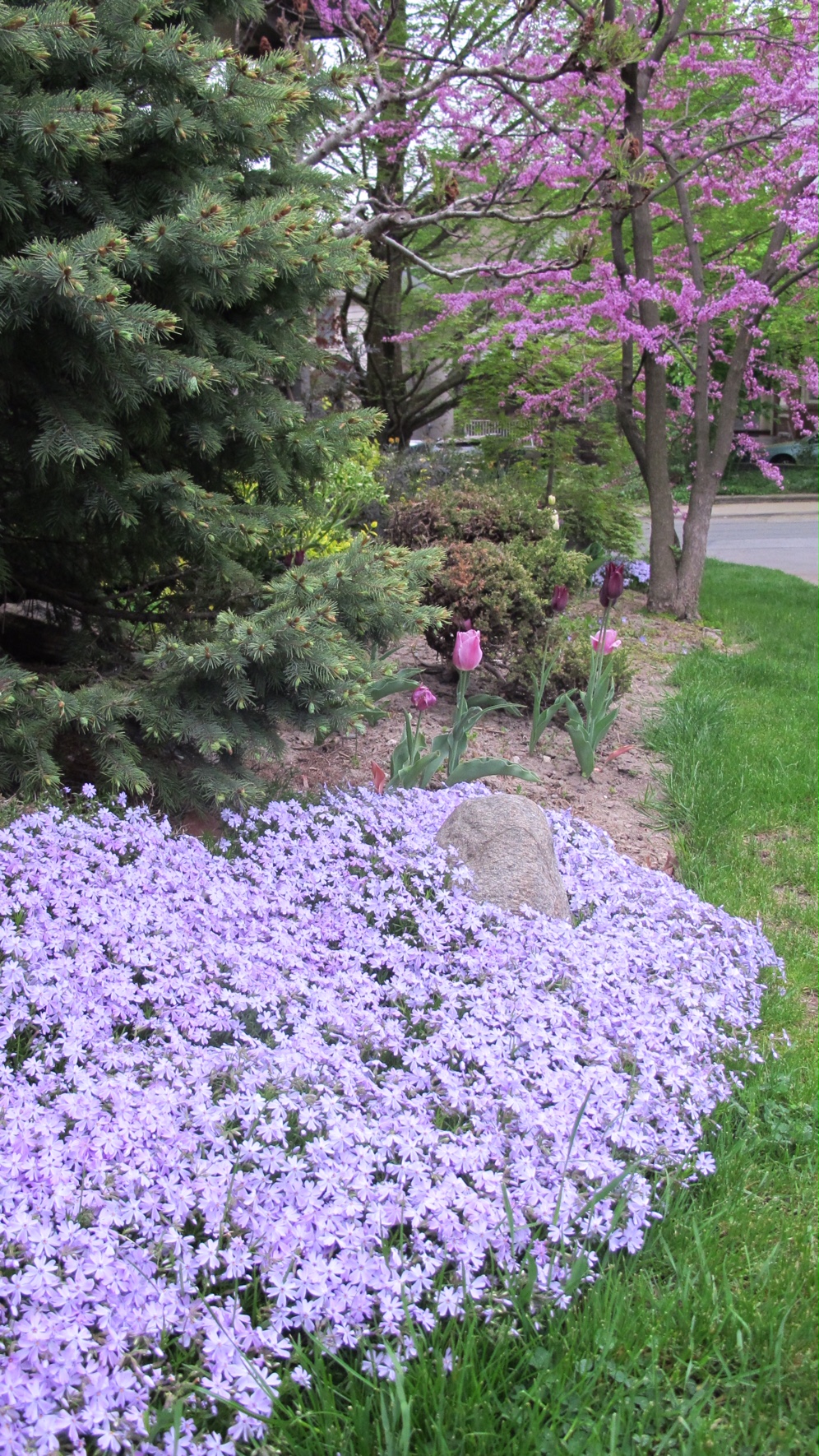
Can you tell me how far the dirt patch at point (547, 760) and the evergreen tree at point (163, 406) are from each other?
0.76 meters

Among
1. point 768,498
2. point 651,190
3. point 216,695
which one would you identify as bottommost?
point 768,498

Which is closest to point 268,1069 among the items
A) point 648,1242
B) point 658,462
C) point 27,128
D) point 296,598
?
point 648,1242

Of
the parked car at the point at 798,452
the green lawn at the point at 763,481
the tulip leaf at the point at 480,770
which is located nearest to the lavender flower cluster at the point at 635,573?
the tulip leaf at the point at 480,770

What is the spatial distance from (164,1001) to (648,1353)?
1.20 m

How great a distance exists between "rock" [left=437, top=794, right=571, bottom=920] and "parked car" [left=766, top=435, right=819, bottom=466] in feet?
106

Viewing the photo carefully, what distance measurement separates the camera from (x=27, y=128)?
9.91 feet

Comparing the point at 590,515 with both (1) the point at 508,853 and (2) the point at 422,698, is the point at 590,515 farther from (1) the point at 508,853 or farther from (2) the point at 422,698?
(1) the point at 508,853

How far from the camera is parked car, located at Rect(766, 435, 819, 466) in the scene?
108ft

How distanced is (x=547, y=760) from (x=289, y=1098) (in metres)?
3.32

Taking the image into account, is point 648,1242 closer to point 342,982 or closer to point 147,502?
point 342,982

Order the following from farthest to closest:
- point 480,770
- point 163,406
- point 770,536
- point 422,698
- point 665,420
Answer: point 770,536, point 665,420, point 422,698, point 480,770, point 163,406

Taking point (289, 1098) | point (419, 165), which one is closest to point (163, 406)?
point (289, 1098)

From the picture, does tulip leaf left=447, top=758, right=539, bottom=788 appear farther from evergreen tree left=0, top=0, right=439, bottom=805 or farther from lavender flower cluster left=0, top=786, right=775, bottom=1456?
lavender flower cluster left=0, top=786, right=775, bottom=1456

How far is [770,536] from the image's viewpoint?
2100cm
